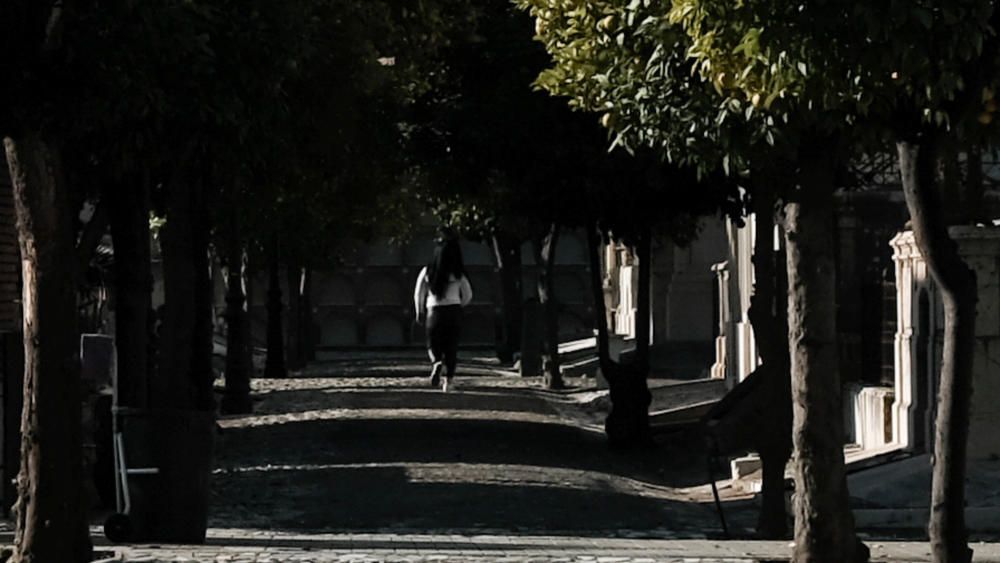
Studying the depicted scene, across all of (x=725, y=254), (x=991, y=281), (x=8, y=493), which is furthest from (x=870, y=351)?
(x=725, y=254)

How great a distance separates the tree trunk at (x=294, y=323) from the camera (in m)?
48.7

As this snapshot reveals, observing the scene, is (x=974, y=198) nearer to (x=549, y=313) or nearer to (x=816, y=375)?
(x=816, y=375)

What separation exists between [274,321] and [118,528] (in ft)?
86.3

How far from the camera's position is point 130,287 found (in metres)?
16.7

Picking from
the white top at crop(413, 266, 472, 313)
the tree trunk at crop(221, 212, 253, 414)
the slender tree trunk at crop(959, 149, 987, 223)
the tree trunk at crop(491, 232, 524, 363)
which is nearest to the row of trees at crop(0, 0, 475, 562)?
the slender tree trunk at crop(959, 149, 987, 223)

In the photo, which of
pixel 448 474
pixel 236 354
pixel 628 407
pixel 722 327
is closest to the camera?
pixel 448 474

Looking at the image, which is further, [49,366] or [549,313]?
[549,313]

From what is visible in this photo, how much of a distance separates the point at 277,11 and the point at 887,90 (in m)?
3.34

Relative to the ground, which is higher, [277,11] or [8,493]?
[277,11]

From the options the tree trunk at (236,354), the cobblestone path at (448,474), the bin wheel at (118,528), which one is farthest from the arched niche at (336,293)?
the bin wheel at (118,528)

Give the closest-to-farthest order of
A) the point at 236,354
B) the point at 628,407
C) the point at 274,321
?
the point at 628,407, the point at 236,354, the point at 274,321

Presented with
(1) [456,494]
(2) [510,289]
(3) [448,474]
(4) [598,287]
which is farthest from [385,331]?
(1) [456,494]

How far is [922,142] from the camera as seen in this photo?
1090 centimetres

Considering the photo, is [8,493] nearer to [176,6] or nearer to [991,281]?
[176,6]
